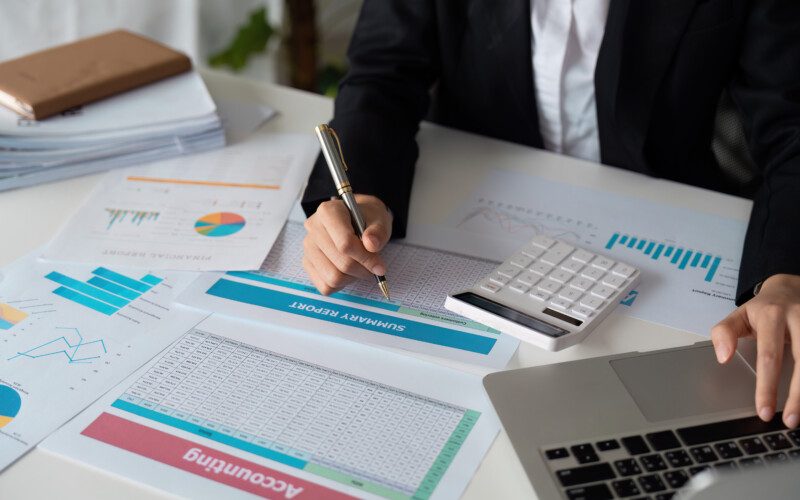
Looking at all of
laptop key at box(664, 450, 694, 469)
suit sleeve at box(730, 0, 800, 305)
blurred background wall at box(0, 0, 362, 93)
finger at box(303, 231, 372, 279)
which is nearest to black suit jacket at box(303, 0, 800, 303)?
suit sleeve at box(730, 0, 800, 305)

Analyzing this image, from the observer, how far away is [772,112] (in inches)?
43.9

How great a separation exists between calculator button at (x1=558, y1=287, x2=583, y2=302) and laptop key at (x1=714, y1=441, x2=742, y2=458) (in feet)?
0.76

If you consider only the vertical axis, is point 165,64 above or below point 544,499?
above

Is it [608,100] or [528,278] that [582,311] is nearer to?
[528,278]

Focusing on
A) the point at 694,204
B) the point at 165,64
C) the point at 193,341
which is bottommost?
the point at 694,204

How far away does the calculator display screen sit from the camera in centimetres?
84

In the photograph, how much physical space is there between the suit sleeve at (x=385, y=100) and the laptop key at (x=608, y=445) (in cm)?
43

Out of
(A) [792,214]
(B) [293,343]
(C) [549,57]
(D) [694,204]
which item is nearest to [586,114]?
(C) [549,57]

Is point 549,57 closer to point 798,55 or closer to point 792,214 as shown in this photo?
point 798,55

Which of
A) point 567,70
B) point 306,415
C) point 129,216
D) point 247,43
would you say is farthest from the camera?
point 247,43

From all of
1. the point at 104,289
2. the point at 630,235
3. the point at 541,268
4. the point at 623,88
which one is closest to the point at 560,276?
the point at 541,268

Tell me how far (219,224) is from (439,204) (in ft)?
0.93

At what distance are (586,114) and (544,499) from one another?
0.81m

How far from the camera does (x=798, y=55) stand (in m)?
1.10
